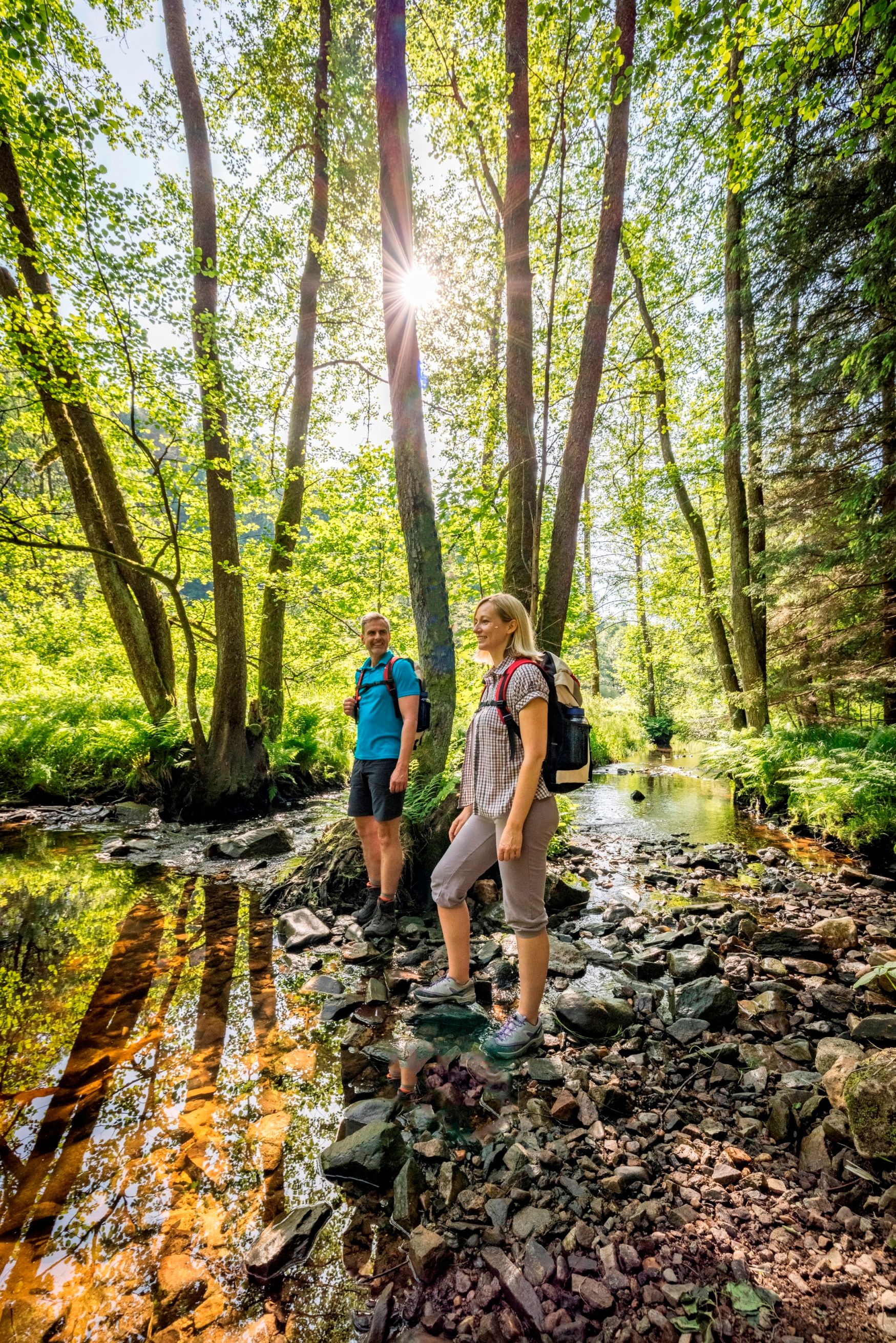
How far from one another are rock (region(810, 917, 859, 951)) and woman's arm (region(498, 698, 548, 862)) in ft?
11.3

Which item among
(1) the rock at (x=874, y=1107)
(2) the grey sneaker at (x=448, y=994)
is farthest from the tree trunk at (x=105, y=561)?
(1) the rock at (x=874, y=1107)

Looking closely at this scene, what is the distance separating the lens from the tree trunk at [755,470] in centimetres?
1078

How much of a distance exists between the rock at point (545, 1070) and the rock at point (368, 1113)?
2.53 feet

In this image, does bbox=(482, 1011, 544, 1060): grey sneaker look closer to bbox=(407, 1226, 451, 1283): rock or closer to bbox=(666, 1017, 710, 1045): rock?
bbox=(666, 1017, 710, 1045): rock

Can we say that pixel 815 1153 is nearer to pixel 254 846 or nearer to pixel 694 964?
pixel 694 964

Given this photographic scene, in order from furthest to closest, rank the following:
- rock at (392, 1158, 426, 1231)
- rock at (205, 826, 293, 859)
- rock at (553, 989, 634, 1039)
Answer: rock at (205, 826, 293, 859) → rock at (553, 989, 634, 1039) → rock at (392, 1158, 426, 1231)

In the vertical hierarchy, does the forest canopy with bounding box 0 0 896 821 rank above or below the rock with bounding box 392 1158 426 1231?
above

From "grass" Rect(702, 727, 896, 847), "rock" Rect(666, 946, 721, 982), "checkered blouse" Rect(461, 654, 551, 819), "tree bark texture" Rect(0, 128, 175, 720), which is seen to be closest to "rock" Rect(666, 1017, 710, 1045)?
"rock" Rect(666, 946, 721, 982)

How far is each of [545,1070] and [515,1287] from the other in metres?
1.15

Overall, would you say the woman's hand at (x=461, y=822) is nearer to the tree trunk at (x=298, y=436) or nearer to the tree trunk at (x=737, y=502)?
the tree trunk at (x=298, y=436)

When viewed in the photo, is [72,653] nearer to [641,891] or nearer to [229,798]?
[229,798]

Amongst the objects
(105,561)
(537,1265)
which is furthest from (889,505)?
(105,561)

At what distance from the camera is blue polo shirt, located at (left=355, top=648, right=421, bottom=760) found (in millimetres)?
4785

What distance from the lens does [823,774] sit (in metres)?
8.34
